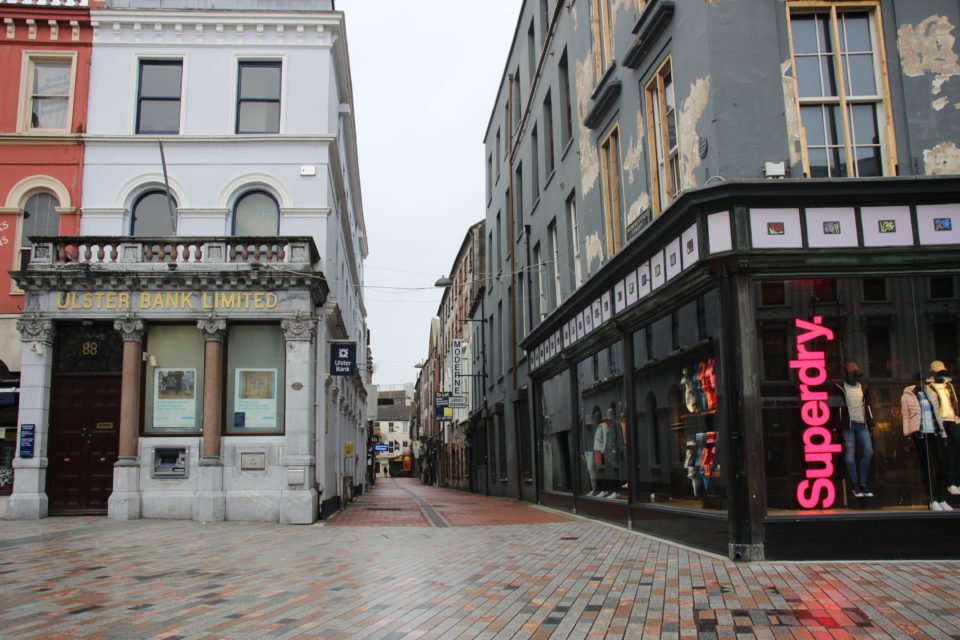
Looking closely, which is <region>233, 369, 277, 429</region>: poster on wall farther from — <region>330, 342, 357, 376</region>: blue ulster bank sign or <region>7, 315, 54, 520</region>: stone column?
<region>7, 315, 54, 520</region>: stone column

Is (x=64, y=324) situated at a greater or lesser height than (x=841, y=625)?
greater

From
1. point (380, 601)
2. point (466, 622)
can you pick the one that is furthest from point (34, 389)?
point (466, 622)

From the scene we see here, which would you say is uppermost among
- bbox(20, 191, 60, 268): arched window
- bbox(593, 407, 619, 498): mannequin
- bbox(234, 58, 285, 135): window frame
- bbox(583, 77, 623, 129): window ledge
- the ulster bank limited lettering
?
bbox(234, 58, 285, 135): window frame

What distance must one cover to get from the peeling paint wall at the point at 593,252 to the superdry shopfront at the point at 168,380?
19.6ft

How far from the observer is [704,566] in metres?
8.59

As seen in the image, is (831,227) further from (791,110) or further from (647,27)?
(647,27)

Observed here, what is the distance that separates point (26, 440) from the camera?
53.6 ft

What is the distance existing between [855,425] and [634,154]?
574 centimetres

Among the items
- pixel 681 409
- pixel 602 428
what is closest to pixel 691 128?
pixel 681 409

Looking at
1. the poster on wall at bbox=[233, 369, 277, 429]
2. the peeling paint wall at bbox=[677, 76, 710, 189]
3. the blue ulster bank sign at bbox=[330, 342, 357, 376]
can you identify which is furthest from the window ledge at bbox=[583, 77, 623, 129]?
the poster on wall at bbox=[233, 369, 277, 429]

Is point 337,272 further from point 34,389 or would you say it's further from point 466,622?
point 466,622

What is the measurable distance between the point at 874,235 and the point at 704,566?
171 inches

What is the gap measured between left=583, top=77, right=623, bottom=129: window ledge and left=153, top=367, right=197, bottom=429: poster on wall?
10.0 metres

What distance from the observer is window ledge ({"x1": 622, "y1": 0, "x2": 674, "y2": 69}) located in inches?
434
